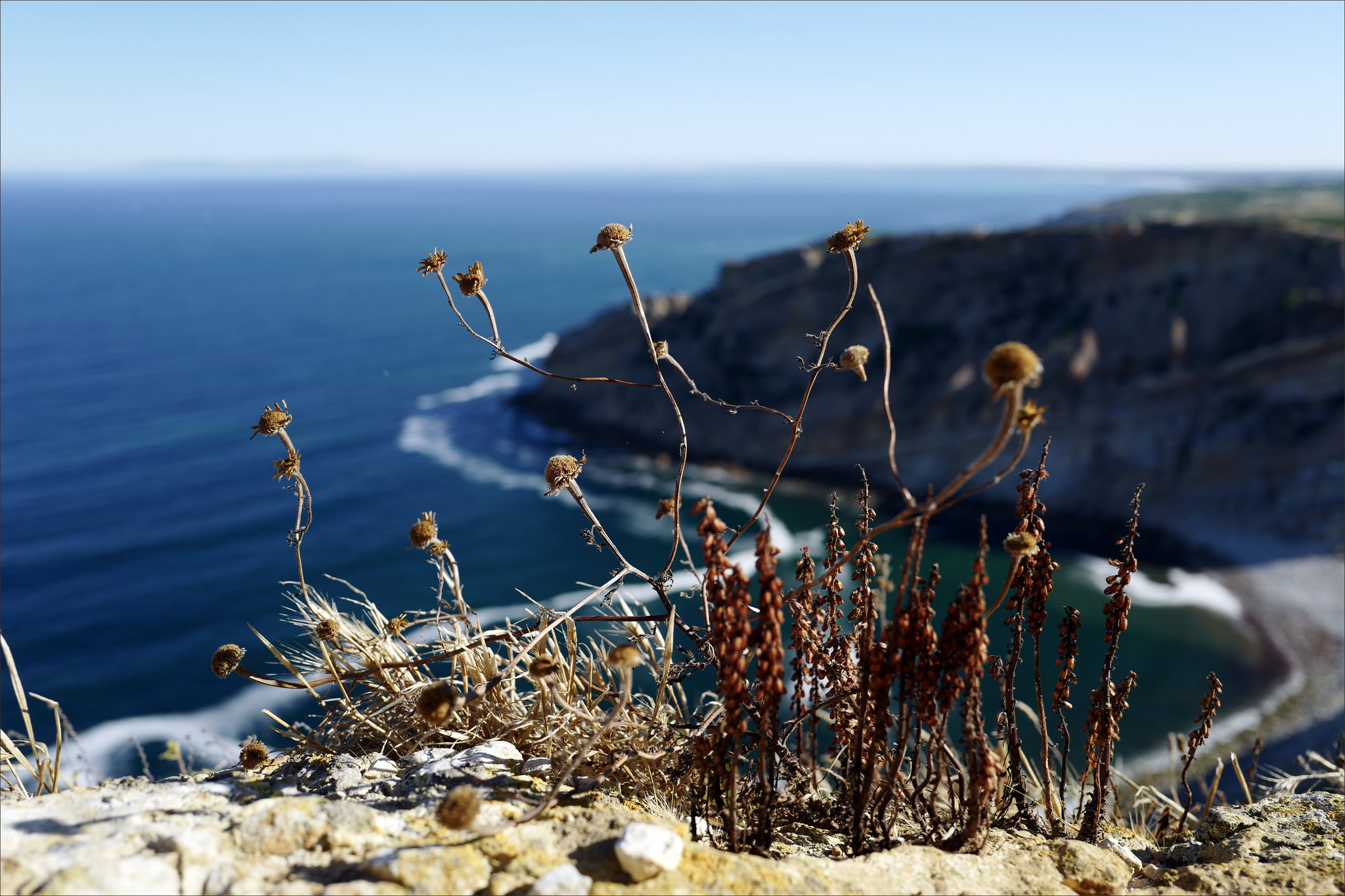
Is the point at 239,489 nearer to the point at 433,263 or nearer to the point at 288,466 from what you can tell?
the point at 288,466

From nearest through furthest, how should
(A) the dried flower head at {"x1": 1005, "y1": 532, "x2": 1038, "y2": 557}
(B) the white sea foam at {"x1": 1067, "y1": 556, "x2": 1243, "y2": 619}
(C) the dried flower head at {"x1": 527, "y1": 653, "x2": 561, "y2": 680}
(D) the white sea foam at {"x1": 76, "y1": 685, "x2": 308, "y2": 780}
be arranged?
(A) the dried flower head at {"x1": 1005, "y1": 532, "x2": 1038, "y2": 557} → (C) the dried flower head at {"x1": 527, "y1": 653, "x2": 561, "y2": 680} → (D) the white sea foam at {"x1": 76, "y1": 685, "x2": 308, "y2": 780} → (B) the white sea foam at {"x1": 1067, "y1": 556, "x2": 1243, "y2": 619}

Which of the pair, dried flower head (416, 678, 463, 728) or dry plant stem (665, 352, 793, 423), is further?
dry plant stem (665, 352, 793, 423)

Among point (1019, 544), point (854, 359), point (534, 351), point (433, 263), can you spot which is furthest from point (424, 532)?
point (534, 351)

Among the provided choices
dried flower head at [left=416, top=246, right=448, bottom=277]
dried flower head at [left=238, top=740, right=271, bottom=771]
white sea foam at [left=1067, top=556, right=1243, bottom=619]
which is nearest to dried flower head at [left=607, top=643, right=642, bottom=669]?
dried flower head at [left=238, top=740, right=271, bottom=771]

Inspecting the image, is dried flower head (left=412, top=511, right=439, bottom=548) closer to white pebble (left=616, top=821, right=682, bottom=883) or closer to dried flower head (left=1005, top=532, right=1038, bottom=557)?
white pebble (left=616, top=821, right=682, bottom=883)

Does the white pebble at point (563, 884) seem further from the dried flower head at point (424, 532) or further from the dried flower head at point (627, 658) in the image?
the dried flower head at point (424, 532)

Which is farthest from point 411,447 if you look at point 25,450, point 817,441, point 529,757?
point 529,757
